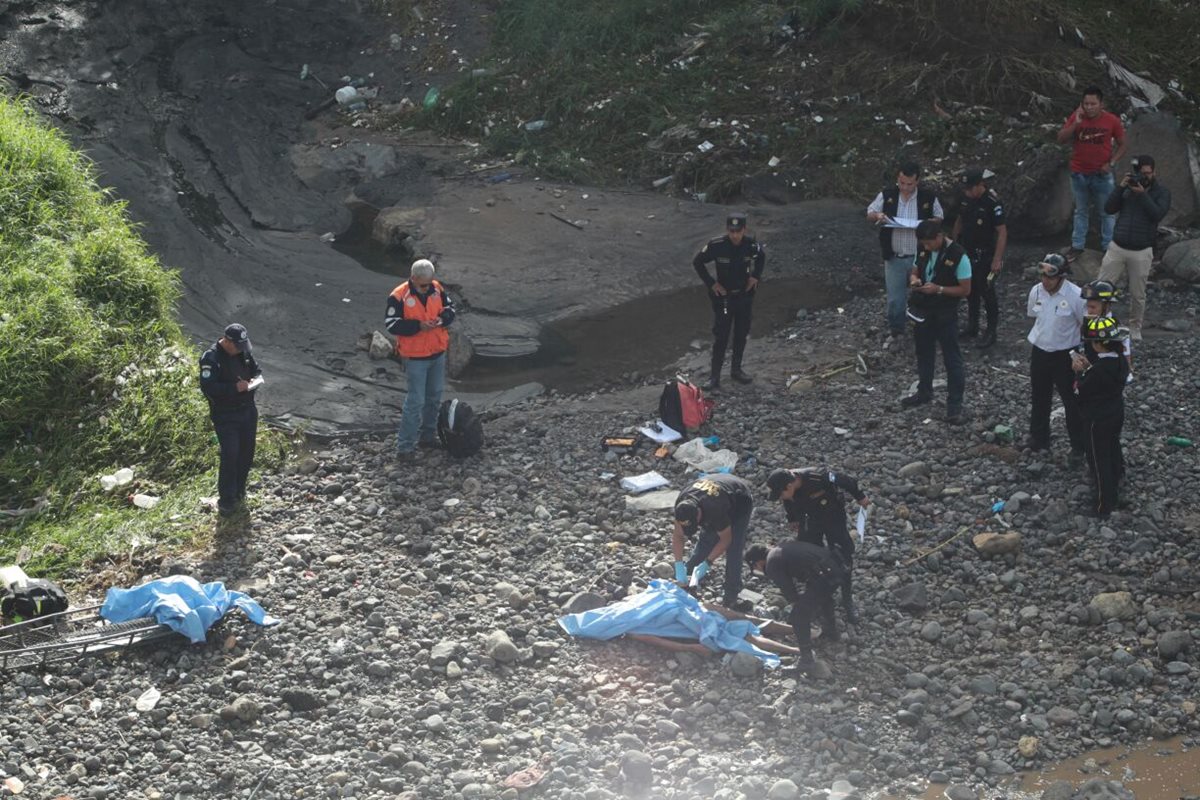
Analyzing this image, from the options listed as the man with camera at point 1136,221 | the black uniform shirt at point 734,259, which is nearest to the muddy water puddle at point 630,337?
the black uniform shirt at point 734,259

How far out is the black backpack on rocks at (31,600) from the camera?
352 inches

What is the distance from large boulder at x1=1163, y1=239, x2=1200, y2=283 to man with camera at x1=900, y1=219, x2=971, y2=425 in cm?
398

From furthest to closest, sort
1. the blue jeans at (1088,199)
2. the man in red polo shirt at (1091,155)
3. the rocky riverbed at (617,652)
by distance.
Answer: the blue jeans at (1088,199)
the man in red polo shirt at (1091,155)
the rocky riverbed at (617,652)

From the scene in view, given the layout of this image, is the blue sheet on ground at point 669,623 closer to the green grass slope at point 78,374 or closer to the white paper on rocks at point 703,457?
the white paper on rocks at point 703,457

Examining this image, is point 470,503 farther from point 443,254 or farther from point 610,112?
point 610,112

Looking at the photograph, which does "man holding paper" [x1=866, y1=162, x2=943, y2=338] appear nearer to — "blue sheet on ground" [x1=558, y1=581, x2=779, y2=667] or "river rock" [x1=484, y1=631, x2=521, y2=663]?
"blue sheet on ground" [x1=558, y1=581, x2=779, y2=667]

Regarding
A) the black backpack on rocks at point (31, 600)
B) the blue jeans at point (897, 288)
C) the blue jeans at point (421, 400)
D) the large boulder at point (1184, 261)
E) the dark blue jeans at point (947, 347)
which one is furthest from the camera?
the large boulder at point (1184, 261)

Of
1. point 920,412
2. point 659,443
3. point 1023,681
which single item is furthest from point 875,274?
point 1023,681

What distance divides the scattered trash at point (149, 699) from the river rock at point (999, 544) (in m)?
6.00

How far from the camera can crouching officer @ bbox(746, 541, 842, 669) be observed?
8.08m

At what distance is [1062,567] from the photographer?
358 inches

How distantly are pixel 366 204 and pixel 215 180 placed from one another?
7.10 feet

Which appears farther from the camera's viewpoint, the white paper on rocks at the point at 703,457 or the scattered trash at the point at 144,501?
the white paper on rocks at the point at 703,457

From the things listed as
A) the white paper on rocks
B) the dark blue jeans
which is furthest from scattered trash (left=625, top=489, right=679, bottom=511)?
the dark blue jeans
